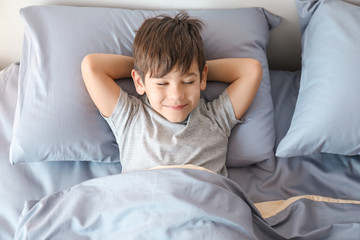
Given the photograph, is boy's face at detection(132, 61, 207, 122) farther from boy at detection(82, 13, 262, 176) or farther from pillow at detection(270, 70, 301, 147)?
pillow at detection(270, 70, 301, 147)

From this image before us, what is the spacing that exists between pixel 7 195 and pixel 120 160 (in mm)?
327

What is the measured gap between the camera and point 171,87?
104 cm

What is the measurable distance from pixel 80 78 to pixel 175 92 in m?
0.31

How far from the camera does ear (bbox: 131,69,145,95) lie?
1105 mm

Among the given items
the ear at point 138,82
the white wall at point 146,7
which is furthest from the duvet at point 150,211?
the white wall at point 146,7

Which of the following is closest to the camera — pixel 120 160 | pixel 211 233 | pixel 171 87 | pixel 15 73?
pixel 211 233

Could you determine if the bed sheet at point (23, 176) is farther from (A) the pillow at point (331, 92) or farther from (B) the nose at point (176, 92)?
(A) the pillow at point (331, 92)

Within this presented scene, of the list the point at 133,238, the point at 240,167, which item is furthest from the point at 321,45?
the point at 133,238

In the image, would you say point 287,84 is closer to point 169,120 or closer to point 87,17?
point 169,120

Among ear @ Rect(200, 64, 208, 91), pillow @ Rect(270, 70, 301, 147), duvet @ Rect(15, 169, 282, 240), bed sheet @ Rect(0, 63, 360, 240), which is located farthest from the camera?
pillow @ Rect(270, 70, 301, 147)

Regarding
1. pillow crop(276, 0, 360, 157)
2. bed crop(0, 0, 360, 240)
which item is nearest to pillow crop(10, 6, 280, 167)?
bed crop(0, 0, 360, 240)

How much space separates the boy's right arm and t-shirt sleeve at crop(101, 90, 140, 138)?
Answer: 0.04ft

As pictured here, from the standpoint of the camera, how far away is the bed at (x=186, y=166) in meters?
0.91

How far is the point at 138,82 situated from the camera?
1114 mm
